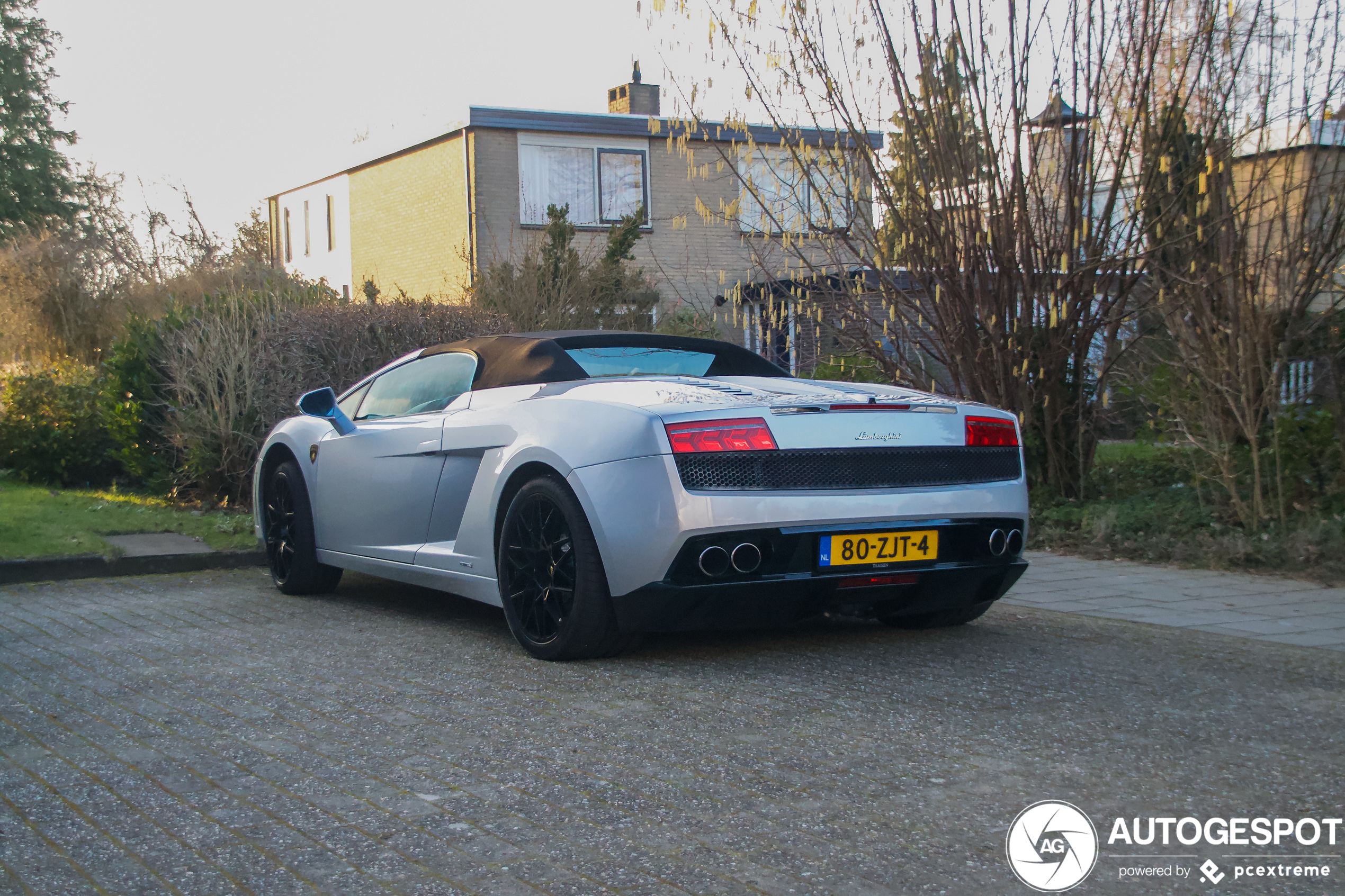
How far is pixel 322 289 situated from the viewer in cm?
1326

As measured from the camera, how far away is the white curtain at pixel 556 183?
22.8 meters

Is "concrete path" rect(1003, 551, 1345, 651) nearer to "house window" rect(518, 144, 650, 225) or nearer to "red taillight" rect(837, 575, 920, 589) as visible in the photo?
"red taillight" rect(837, 575, 920, 589)

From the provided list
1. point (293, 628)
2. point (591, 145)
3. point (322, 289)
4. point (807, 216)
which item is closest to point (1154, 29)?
point (807, 216)

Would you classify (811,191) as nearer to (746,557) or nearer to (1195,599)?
(1195,599)

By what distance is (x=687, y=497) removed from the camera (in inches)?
177

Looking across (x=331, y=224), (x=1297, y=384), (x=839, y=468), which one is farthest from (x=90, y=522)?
(x=331, y=224)

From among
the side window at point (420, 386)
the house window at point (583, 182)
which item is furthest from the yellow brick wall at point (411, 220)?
the side window at point (420, 386)

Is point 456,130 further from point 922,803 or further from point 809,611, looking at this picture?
point 922,803

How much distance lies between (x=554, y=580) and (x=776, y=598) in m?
0.88

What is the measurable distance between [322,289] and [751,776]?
35.6ft

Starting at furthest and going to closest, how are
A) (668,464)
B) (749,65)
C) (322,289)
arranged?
(322,289) < (749,65) < (668,464)

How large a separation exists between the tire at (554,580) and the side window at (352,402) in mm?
2109

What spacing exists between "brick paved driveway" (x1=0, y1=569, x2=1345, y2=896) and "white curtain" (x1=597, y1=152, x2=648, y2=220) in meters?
18.5

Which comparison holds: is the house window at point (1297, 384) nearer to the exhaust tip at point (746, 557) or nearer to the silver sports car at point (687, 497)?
the silver sports car at point (687, 497)
